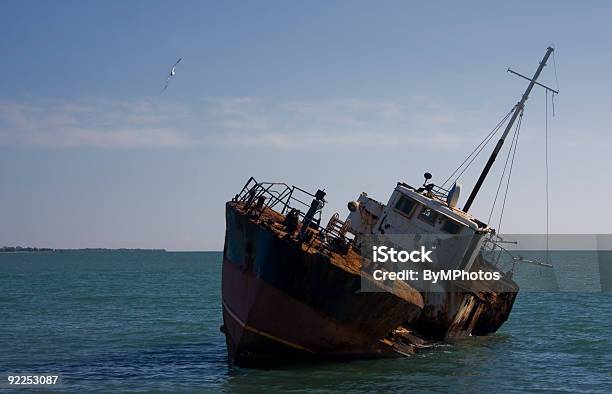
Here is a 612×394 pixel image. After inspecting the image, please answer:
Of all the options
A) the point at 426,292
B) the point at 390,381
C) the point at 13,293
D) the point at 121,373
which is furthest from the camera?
the point at 13,293

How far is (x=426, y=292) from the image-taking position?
2641 cm

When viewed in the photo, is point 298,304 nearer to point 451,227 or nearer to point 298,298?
point 298,298

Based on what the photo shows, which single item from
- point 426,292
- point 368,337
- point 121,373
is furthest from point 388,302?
point 121,373

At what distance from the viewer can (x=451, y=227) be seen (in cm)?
2752

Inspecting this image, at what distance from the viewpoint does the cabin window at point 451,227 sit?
27359 millimetres

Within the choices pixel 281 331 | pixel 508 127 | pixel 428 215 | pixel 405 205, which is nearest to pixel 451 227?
pixel 428 215

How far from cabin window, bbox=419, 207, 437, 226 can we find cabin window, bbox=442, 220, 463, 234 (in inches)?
22.1

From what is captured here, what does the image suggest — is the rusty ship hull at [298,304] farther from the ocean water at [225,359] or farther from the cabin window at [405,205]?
the cabin window at [405,205]

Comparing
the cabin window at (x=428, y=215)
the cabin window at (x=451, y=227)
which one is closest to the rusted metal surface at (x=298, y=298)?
the cabin window at (x=451, y=227)

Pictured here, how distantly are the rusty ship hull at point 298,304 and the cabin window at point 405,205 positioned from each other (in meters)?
5.36

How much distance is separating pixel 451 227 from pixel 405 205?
2031 mm

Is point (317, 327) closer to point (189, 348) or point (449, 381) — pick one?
point (449, 381)

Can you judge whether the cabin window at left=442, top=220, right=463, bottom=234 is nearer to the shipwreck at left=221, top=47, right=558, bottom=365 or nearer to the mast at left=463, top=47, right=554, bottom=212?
the shipwreck at left=221, top=47, right=558, bottom=365

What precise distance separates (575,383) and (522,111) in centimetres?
1269
